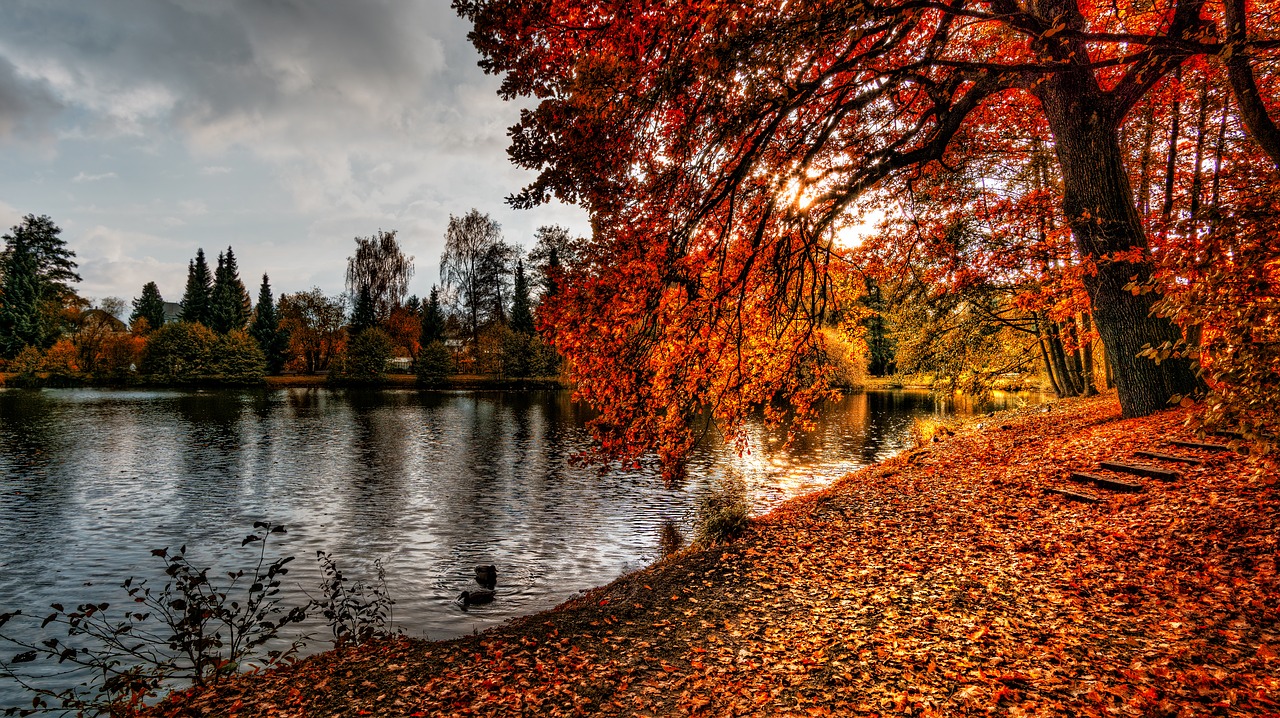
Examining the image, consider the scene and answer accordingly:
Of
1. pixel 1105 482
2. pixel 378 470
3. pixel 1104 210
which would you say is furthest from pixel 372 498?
pixel 1104 210

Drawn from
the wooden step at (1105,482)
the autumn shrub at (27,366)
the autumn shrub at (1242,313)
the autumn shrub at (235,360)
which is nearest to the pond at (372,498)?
the autumn shrub at (1242,313)

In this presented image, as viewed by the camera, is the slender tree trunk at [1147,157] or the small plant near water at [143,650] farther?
the slender tree trunk at [1147,157]

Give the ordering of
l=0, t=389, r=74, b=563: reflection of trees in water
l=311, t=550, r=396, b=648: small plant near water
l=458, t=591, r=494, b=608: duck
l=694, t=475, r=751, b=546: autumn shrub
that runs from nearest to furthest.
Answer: l=311, t=550, r=396, b=648: small plant near water, l=458, t=591, r=494, b=608: duck, l=694, t=475, r=751, b=546: autumn shrub, l=0, t=389, r=74, b=563: reflection of trees in water

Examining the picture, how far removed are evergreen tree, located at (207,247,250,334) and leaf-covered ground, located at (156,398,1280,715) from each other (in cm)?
6973

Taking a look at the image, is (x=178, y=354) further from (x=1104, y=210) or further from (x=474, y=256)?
(x=1104, y=210)

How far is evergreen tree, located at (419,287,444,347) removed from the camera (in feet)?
199

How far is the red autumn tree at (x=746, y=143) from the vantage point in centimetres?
542

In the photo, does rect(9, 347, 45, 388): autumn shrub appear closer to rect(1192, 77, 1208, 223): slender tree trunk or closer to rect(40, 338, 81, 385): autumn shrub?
rect(40, 338, 81, 385): autumn shrub

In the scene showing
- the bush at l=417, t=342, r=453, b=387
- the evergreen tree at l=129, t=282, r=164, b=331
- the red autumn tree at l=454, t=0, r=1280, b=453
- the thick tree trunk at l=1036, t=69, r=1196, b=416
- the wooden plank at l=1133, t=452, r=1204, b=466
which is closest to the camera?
the red autumn tree at l=454, t=0, r=1280, b=453

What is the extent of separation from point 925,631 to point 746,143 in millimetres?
5656

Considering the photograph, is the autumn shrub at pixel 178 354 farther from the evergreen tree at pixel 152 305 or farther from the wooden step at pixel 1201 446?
the wooden step at pixel 1201 446

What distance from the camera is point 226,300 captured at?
6369 cm

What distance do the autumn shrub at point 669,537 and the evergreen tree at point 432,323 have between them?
52.7m

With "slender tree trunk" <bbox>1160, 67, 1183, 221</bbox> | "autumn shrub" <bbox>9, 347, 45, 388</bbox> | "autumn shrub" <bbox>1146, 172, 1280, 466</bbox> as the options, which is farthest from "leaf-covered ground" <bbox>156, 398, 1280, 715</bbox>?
"autumn shrub" <bbox>9, 347, 45, 388</bbox>
